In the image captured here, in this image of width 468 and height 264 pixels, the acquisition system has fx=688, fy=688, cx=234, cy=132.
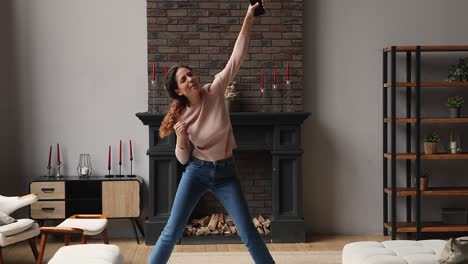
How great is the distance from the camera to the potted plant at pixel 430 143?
20.9ft

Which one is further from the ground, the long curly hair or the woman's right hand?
the long curly hair

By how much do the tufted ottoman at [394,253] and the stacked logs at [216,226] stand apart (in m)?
2.04

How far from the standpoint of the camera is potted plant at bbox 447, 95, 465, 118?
6.40 m

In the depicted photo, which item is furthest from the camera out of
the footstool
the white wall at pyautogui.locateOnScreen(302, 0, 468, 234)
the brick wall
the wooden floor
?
the white wall at pyautogui.locateOnScreen(302, 0, 468, 234)

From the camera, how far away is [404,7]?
21.8ft

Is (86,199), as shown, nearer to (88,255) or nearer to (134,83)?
(134,83)

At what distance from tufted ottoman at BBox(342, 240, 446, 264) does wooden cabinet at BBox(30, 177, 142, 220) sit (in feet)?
8.10

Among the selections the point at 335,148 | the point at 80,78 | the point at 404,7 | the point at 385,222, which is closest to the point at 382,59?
the point at 404,7

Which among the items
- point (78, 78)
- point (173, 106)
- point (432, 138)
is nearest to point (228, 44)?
point (78, 78)

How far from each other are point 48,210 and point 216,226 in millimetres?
1521

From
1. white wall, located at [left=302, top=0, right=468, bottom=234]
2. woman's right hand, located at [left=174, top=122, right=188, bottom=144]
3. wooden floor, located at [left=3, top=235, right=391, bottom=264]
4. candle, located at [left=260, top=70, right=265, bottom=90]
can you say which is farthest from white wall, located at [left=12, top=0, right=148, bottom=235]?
woman's right hand, located at [left=174, top=122, right=188, bottom=144]

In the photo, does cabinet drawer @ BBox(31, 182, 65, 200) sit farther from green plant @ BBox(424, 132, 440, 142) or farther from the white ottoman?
green plant @ BBox(424, 132, 440, 142)

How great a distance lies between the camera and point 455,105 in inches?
252

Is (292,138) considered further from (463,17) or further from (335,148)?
(463,17)
